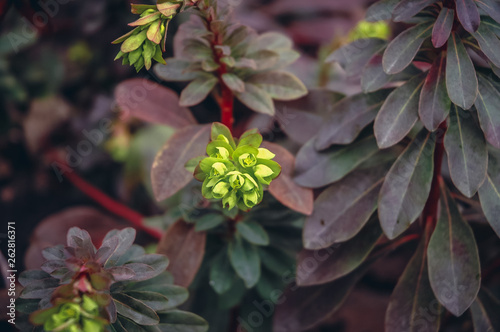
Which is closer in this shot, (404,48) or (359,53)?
(404,48)

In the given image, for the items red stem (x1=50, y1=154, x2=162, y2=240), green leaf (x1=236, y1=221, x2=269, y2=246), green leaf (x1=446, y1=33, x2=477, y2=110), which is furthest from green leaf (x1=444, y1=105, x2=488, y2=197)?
red stem (x1=50, y1=154, x2=162, y2=240)

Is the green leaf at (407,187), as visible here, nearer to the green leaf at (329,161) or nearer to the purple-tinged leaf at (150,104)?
the green leaf at (329,161)

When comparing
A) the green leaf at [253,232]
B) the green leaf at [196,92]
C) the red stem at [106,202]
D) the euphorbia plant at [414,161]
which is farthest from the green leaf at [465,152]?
the red stem at [106,202]

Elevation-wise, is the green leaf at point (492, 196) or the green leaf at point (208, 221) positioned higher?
the green leaf at point (208, 221)

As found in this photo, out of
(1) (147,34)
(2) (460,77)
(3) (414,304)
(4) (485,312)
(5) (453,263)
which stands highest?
(1) (147,34)

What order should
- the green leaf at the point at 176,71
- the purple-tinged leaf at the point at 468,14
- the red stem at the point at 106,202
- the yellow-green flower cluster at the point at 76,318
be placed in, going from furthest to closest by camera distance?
the red stem at the point at 106,202
the green leaf at the point at 176,71
the purple-tinged leaf at the point at 468,14
the yellow-green flower cluster at the point at 76,318

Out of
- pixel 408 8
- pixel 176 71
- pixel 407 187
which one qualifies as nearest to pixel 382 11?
pixel 408 8

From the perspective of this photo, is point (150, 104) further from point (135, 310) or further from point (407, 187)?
point (407, 187)
